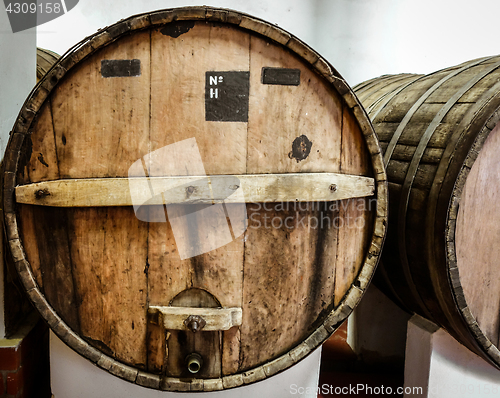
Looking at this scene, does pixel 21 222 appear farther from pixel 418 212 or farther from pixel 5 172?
pixel 418 212

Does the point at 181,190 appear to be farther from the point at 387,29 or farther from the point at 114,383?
the point at 387,29

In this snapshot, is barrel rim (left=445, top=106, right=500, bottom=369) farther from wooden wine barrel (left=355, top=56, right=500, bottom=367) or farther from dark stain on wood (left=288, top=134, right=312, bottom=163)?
dark stain on wood (left=288, top=134, right=312, bottom=163)

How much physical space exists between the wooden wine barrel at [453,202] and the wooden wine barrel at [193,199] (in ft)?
0.80

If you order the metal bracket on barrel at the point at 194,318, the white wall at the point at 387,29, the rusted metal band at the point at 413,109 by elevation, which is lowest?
the metal bracket on barrel at the point at 194,318

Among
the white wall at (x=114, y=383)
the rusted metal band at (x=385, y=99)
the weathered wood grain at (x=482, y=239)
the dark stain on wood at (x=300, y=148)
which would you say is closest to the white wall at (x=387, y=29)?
the rusted metal band at (x=385, y=99)

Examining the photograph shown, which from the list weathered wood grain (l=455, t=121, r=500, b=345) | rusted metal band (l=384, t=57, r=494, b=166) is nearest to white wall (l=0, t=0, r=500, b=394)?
rusted metal band (l=384, t=57, r=494, b=166)

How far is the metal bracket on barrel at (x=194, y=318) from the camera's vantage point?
111 centimetres

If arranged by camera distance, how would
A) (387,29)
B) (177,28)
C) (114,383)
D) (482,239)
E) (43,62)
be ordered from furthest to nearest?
1. (387,29)
2. (43,62)
3. (114,383)
4. (482,239)
5. (177,28)

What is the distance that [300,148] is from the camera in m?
1.13

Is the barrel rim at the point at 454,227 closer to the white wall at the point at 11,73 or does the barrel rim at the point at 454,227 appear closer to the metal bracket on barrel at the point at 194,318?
the metal bracket on barrel at the point at 194,318

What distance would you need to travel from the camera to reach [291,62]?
1089 mm

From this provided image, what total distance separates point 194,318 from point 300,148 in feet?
2.08

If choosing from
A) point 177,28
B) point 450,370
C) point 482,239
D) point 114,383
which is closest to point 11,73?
point 177,28

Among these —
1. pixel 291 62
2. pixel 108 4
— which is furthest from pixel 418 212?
pixel 108 4
